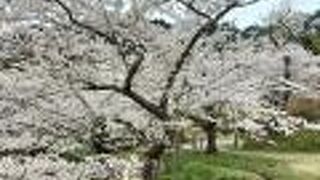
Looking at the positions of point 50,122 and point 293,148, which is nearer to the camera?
point 50,122

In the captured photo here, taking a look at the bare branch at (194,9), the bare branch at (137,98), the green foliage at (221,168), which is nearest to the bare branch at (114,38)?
the bare branch at (137,98)

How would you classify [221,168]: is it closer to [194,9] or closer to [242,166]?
[242,166]

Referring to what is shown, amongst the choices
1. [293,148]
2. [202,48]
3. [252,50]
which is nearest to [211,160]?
[293,148]

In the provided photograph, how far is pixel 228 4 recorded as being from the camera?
995cm

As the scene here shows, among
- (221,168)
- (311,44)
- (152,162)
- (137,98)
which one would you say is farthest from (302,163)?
(137,98)

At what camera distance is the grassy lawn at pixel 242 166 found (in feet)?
58.7

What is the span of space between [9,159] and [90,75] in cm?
175

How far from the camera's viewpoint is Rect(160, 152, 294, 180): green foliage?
17.8 meters

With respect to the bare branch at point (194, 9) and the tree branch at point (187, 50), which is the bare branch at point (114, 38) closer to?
the tree branch at point (187, 50)

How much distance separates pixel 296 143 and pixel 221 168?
586 centimetres

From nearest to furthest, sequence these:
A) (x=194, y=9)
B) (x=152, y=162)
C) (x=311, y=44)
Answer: (x=194, y=9)
(x=152, y=162)
(x=311, y=44)

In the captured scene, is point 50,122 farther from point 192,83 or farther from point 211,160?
point 211,160

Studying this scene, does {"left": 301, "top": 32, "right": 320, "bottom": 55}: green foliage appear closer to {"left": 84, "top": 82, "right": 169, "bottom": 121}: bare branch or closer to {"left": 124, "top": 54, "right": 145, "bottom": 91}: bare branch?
{"left": 84, "top": 82, "right": 169, "bottom": 121}: bare branch

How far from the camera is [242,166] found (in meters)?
19.8
